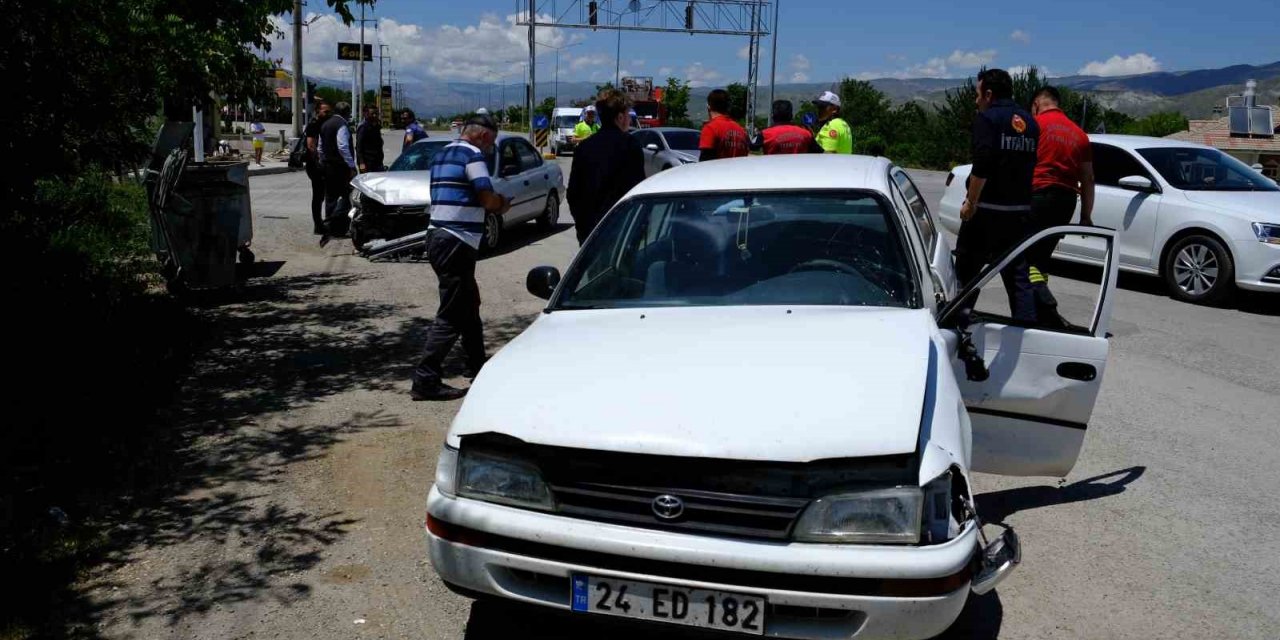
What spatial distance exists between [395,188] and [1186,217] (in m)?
8.72

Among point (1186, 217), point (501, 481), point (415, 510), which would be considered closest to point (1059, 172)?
point (1186, 217)

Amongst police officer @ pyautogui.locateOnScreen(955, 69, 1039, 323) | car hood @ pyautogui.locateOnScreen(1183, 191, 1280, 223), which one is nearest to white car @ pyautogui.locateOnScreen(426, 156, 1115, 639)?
police officer @ pyautogui.locateOnScreen(955, 69, 1039, 323)

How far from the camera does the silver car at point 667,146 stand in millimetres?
20328

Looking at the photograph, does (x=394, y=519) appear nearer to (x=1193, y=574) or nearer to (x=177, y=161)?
(x=1193, y=574)

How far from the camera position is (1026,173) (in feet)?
23.4

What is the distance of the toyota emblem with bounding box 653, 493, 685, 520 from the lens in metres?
3.09

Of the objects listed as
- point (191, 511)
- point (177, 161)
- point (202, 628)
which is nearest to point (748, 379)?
point (202, 628)

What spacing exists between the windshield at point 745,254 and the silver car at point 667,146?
15.3 m

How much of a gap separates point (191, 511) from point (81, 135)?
334 centimetres

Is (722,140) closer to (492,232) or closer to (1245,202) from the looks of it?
(492,232)

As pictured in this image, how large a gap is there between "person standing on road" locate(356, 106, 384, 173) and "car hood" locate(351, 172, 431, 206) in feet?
6.06

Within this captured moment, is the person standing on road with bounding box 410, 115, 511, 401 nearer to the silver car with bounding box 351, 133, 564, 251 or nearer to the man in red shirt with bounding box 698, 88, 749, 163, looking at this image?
the man in red shirt with bounding box 698, 88, 749, 163

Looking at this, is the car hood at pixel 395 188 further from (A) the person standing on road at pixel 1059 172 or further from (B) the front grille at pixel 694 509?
(B) the front grille at pixel 694 509

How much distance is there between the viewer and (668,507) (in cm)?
309
